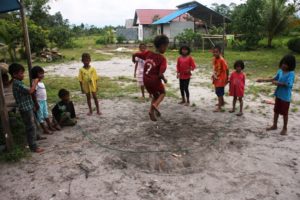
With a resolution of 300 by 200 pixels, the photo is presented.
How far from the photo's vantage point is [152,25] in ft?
113

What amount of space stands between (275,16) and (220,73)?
761 inches

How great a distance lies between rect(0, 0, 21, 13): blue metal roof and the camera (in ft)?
17.7

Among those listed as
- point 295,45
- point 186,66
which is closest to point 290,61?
point 186,66

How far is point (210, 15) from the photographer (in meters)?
27.0

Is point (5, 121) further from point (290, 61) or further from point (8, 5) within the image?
point (290, 61)

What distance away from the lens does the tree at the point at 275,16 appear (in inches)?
901

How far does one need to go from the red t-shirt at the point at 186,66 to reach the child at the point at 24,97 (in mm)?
3715

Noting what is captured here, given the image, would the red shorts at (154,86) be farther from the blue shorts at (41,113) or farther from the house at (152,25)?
the house at (152,25)

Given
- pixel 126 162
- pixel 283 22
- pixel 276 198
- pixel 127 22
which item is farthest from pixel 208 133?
pixel 127 22

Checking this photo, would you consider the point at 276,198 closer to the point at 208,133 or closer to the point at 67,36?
the point at 208,133

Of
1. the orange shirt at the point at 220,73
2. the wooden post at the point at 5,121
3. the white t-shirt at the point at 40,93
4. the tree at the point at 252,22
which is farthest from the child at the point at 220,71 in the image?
the tree at the point at 252,22

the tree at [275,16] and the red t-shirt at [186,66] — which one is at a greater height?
the tree at [275,16]

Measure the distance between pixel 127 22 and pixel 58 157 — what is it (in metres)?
54.1

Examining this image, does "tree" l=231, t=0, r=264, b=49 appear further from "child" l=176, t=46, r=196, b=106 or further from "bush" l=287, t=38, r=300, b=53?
"child" l=176, t=46, r=196, b=106
